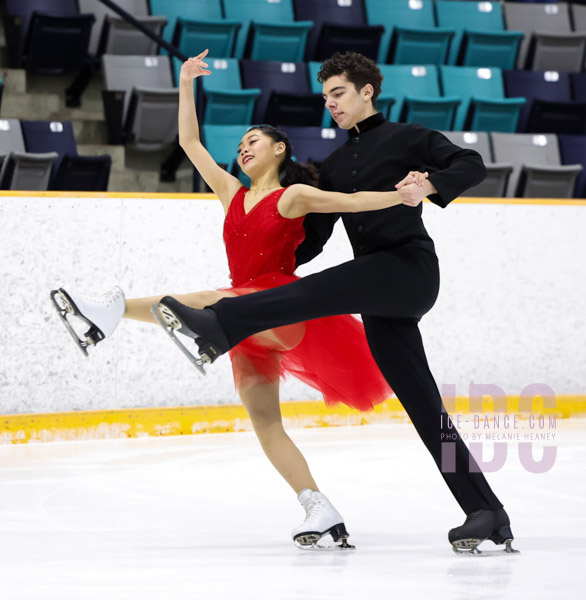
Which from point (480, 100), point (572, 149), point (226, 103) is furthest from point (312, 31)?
point (572, 149)

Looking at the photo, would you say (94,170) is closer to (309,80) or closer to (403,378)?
(309,80)

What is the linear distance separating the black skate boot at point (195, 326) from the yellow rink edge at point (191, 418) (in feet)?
7.00

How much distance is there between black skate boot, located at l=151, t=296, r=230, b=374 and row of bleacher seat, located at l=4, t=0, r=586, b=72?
15.9 feet

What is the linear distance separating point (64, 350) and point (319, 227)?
7.74 ft

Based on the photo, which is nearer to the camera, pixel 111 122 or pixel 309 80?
pixel 111 122

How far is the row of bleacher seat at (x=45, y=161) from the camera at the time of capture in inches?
231

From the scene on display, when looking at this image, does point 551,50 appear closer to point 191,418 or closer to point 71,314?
point 191,418

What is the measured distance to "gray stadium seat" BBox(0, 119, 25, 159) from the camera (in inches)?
244

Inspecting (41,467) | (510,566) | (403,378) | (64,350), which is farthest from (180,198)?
(510,566)

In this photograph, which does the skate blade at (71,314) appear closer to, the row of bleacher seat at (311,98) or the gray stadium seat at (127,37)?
the row of bleacher seat at (311,98)

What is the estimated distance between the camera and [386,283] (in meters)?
2.70

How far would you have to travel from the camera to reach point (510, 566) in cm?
254

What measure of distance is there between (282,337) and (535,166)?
439 cm

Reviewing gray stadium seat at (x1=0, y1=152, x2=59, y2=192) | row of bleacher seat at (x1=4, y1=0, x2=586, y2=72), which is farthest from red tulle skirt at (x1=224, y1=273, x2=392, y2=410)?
row of bleacher seat at (x1=4, y1=0, x2=586, y2=72)
